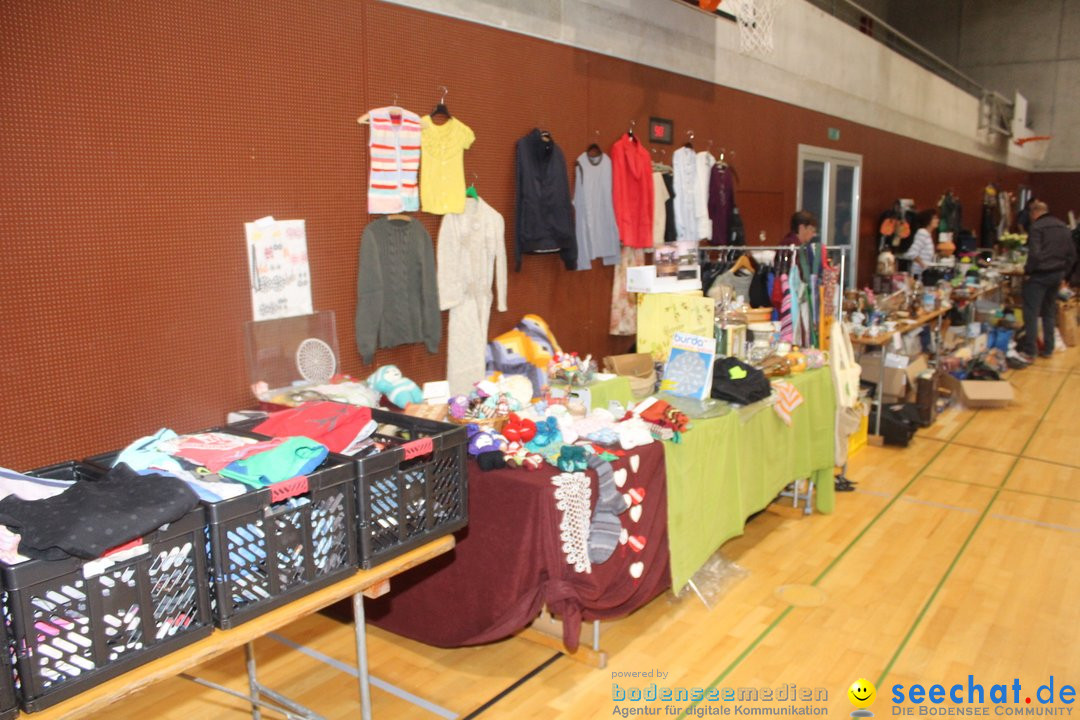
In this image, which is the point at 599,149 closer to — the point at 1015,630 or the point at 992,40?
the point at 1015,630

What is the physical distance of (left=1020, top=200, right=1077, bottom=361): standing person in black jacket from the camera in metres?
8.78

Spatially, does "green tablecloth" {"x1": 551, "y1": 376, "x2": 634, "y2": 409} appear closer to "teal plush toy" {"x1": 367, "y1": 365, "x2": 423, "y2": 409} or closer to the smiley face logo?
"teal plush toy" {"x1": 367, "y1": 365, "x2": 423, "y2": 409}

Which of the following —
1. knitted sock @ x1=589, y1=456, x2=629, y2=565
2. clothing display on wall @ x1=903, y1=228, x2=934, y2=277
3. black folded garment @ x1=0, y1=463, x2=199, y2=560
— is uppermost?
clothing display on wall @ x1=903, y1=228, x2=934, y2=277

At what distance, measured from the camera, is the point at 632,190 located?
5.59m

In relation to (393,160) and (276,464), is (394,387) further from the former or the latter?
(276,464)

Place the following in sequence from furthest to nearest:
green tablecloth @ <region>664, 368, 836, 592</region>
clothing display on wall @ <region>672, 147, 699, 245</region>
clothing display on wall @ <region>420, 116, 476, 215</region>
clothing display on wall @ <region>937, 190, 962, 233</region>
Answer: clothing display on wall @ <region>937, 190, 962, 233</region> → clothing display on wall @ <region>672, 147, 699, 245</region> → clothing display on wall @ <region>420, 116, 476, 215</region> → green tablecloth @ <region>664, 368, 836, 592</region>

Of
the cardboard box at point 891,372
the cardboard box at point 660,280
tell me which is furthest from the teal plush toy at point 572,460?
the cardboard box at point 891,372

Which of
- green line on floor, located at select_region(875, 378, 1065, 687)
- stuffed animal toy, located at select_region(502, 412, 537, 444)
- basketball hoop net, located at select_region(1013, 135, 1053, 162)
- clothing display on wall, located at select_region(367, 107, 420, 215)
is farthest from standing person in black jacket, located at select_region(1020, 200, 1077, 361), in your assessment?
basketball hoop net, located at select_region(1013, 135, 1053, 162)

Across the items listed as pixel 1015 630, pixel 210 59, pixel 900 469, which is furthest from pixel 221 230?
pixel 900 469

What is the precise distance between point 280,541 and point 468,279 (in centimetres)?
268

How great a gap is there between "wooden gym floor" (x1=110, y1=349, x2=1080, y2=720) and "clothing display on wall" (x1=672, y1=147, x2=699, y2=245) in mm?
2231

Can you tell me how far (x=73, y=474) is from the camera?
7.07 ft

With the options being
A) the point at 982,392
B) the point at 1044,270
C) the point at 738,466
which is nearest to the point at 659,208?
the point at 738,466

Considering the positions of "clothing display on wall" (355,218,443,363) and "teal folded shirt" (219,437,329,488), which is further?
"clothing display on wall" (355,218,443,363)
